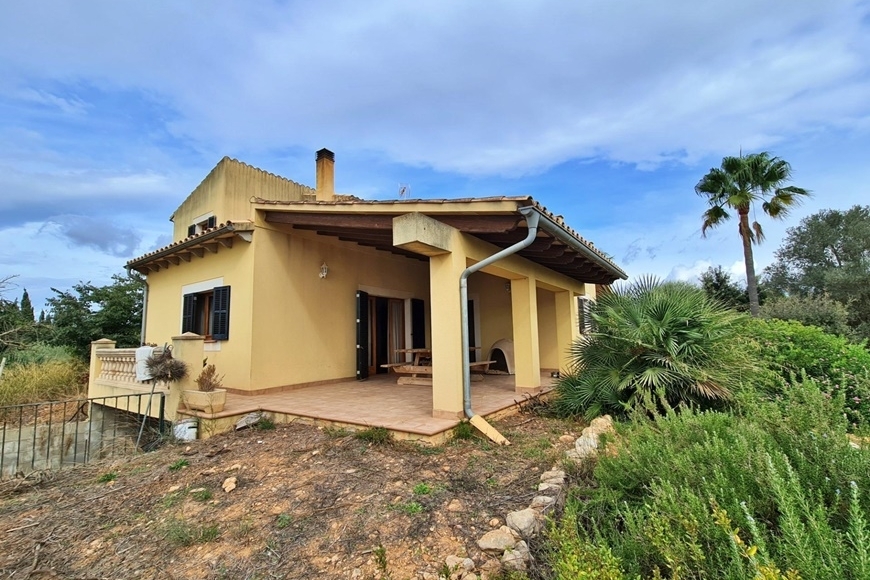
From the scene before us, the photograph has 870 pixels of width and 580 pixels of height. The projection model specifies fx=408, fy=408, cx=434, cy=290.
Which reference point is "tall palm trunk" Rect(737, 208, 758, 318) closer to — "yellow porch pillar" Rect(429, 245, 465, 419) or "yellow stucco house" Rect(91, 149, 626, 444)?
"yellow stucco house" Rect(91, 149, 626, 444)

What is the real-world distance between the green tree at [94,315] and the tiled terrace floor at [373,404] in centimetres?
913

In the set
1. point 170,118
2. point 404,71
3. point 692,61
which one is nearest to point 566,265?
point 692,61

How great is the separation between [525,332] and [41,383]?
12.9 meters

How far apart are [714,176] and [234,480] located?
17572mm

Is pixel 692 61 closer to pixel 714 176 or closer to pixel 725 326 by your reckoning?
pixel 725 326

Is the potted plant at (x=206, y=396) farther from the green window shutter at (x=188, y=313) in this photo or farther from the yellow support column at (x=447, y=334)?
the green window shutter at (x=188, y=313)

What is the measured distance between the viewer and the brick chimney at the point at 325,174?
1063 centimetres

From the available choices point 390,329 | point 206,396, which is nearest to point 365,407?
point 206,396

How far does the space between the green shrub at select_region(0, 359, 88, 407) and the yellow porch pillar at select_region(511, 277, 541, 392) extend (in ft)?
37.9

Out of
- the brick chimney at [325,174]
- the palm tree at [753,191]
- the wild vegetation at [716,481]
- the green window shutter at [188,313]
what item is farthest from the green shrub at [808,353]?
the green window shutter at [188,313]

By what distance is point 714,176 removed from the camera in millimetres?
15055

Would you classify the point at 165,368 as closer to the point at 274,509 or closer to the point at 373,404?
the point at 373,404

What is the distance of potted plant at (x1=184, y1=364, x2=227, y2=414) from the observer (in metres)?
6.20

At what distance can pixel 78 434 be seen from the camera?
338 inches
